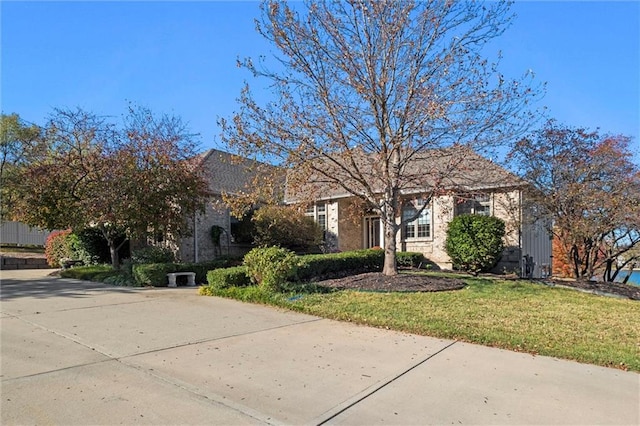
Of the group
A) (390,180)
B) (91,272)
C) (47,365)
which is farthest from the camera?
(91,272)

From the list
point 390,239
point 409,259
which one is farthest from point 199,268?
point 409,259

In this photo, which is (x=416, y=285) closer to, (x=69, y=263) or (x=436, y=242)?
(x=436, y=242)

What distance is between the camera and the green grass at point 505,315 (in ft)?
20.1

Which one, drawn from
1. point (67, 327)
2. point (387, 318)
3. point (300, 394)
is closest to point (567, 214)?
point (387, 318)

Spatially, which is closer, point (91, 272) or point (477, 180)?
point (477, 180)

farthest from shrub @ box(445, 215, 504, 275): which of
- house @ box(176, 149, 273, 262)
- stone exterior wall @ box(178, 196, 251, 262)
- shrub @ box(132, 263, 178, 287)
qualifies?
shrub @ box(132, 263, 178, 287)

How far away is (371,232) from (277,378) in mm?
17326

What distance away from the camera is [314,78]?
1124 cm

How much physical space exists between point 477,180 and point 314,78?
5.25 m

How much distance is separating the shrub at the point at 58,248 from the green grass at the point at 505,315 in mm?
11504

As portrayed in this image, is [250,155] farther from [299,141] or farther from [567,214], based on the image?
[567,214]

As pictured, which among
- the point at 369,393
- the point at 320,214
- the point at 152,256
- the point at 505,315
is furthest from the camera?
the point at 320,214

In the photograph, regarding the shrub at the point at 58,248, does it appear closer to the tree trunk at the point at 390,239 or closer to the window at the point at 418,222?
the tree trunk at the point at 390,239

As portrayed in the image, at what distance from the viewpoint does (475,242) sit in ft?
50.1
